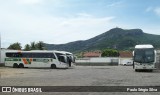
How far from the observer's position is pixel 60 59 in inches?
2010

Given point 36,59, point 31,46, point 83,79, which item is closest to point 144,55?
point 83,79

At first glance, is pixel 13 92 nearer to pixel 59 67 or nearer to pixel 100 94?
pixel 100 94

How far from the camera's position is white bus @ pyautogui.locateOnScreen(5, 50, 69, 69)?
168ft

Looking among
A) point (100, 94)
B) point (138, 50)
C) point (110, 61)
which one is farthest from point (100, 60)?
point (100, 94)

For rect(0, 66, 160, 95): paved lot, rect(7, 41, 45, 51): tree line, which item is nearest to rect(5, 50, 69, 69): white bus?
rect(0, 66, 160, 95): paved lot

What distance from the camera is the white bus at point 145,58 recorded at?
128 feet

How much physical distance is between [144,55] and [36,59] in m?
19.4

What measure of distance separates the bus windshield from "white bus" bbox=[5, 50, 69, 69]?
47.9 ft

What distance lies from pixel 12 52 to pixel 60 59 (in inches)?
359

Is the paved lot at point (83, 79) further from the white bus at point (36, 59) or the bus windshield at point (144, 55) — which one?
the white bus at point (36, 59)

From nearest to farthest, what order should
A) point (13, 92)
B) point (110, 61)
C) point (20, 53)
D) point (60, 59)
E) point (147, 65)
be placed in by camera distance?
point (13, 92)
point (147, 65)
point (60, 59)
point (20, 53)
point (110, 61)

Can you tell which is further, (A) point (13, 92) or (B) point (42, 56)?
(B) point (42, 56)

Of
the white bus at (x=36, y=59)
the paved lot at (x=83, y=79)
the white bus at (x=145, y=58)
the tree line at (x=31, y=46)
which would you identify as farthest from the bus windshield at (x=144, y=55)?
the tree line at (x=31, y=46)

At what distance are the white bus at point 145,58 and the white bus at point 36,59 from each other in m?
14.6
